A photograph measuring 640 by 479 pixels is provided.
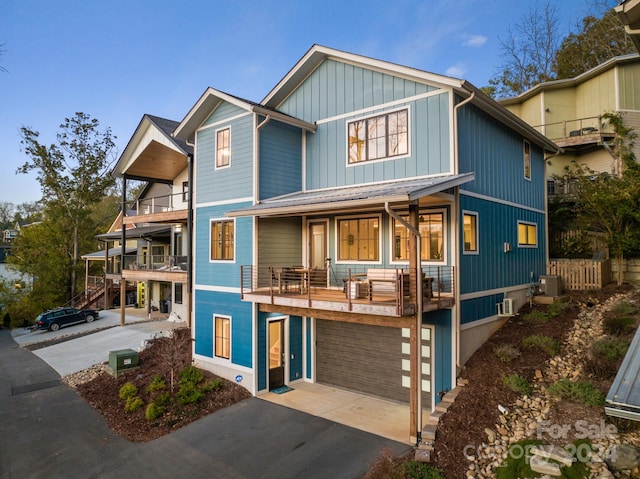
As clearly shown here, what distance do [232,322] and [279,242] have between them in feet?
9.46

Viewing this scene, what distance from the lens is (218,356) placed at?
12.2m

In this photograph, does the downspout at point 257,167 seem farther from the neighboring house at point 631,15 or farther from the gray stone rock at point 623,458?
the gray stone rock at point 623,458

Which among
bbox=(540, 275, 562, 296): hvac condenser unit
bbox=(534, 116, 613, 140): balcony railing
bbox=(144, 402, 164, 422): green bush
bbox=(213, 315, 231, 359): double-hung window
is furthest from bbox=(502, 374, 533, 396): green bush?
bbox=(534, 116, 613, 140): balcony railing

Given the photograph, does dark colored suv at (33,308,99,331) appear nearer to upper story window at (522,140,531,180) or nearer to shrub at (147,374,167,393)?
shrub at (147,374,167,393)

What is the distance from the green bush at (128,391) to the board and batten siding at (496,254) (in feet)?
31.4

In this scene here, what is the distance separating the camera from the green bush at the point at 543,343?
9.10 m

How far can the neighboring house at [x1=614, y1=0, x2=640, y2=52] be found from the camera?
15.9 feet

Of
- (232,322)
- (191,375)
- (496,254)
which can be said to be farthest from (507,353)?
(191,375)

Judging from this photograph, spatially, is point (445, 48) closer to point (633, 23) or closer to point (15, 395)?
point (633, 23)

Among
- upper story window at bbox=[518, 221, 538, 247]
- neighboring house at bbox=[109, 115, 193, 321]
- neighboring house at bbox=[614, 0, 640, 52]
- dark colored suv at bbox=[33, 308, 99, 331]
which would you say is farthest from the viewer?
dark colored suv at bbox=[33, 308, 99, 331]

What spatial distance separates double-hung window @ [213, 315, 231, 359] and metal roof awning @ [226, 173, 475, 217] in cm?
367

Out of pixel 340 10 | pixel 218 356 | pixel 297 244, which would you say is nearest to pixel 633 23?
pixel 297 244

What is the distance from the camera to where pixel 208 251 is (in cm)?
1276

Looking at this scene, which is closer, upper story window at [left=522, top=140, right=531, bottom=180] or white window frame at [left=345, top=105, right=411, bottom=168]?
white window frame at [left=345, top=105, right=411, bottom=168]
